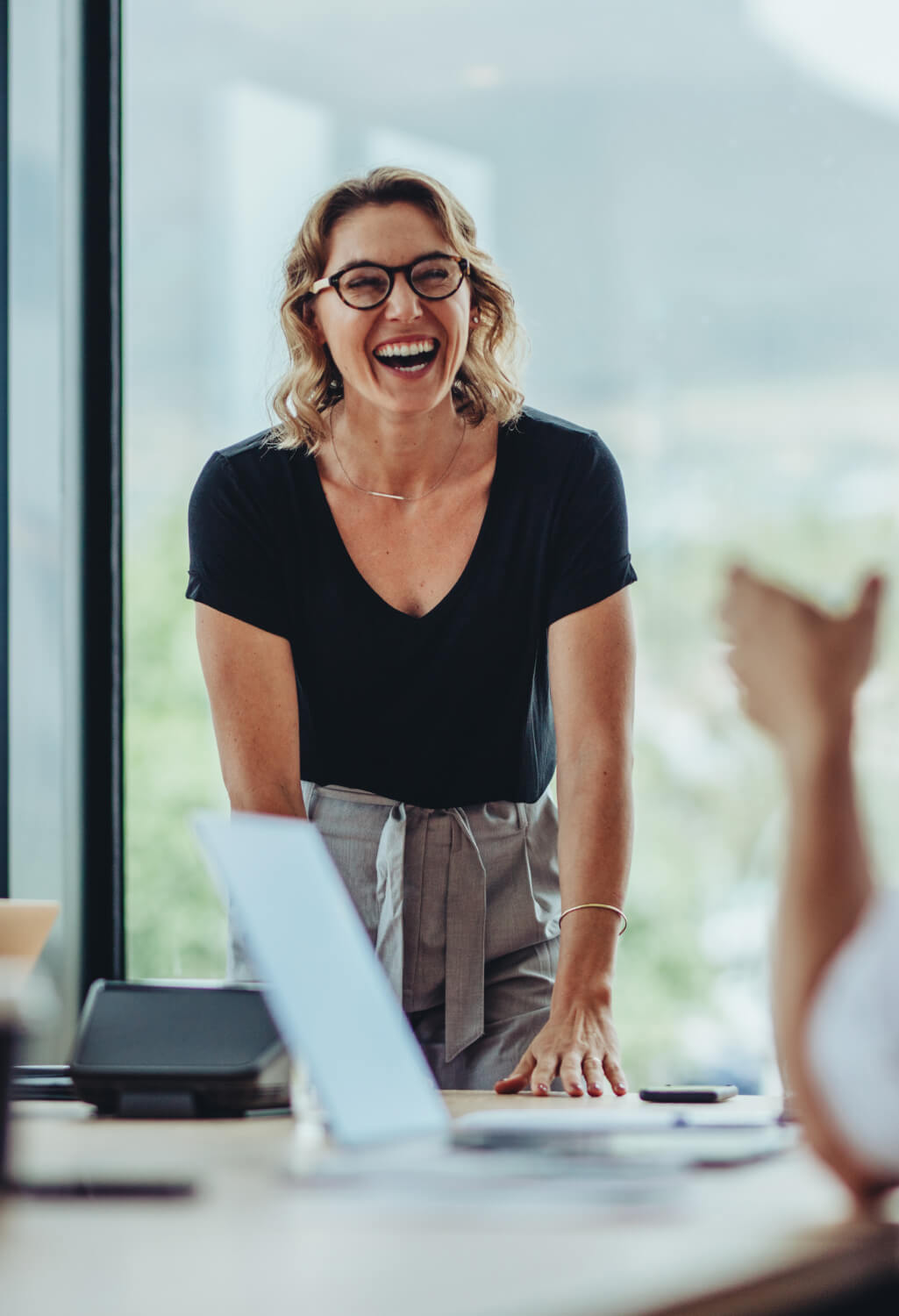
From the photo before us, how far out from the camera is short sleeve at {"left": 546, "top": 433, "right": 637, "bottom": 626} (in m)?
1.85

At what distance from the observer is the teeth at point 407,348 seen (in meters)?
1.89

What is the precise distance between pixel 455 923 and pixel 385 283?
767 millimetres

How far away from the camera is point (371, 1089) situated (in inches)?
42.6

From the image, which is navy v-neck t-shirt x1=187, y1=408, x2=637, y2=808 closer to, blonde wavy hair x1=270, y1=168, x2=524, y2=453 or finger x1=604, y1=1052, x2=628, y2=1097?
blonde wavy hair x1=270, y1=168, x2=524, y2=453

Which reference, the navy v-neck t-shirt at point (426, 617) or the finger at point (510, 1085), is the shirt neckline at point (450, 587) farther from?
the finger at point (510, 1085)

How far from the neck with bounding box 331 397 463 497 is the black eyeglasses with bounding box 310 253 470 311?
147mm

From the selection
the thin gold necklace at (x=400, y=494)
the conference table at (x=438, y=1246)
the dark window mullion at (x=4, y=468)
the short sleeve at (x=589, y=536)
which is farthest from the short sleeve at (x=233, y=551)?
the dark window mullion at (x=4, y=468)

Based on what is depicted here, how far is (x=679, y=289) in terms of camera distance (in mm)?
3520

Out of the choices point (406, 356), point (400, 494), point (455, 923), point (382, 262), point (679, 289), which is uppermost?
point (679, 289)

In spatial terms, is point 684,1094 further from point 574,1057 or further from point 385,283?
point 385,283

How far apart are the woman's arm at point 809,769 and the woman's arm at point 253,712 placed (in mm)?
861

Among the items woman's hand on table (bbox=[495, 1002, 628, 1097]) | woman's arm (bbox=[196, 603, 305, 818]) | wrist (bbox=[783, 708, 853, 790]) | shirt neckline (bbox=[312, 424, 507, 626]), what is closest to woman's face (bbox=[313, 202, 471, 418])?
shirt neckline (bbox=[312, 424, 507, 626])

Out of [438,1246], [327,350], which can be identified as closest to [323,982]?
[438,1246]

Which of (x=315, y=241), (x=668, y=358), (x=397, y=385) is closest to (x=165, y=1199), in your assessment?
(x=397, y=385)
